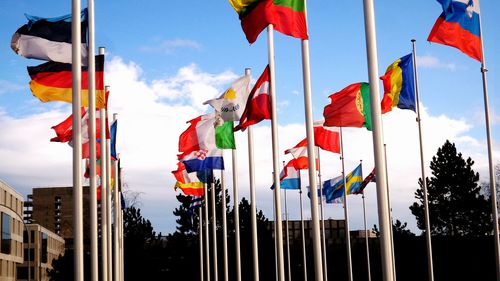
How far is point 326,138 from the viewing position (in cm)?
3300

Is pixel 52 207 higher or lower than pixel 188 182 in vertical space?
higher

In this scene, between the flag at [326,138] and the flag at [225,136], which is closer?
the flag at [225,136]

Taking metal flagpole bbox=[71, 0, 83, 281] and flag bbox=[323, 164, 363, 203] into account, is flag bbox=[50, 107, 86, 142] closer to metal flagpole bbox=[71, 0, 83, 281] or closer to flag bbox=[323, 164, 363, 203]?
metal flagpole bbox=[71, 0, 83, 281]

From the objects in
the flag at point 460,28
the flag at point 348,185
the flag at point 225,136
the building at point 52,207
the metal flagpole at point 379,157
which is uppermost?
the building at point 52,207

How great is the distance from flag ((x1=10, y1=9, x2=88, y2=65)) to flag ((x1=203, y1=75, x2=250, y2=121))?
8.31 m

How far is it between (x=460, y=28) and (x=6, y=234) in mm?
75024

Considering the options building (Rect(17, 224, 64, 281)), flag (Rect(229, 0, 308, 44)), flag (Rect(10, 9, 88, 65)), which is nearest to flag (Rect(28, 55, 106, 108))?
flag (Rect(10, 9, 88, 65))

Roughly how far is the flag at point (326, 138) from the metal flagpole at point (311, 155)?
48.7 ft

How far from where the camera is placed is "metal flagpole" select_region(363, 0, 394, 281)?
13406 millimetres

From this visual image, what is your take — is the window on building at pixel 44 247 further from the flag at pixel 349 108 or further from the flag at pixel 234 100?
the flag at pixel 349 108

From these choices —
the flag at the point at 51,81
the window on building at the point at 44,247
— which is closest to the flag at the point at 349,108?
the flag at the point at 51,81

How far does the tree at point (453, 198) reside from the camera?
269 feet

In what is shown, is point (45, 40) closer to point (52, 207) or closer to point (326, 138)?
point (326, 138)

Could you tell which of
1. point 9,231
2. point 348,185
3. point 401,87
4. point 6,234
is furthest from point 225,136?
point 9,231
